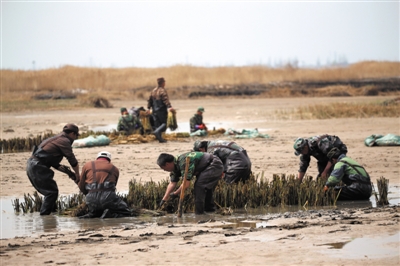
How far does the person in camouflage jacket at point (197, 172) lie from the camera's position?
1101 centimetres

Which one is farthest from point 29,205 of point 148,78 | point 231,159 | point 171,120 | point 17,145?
point 148,78

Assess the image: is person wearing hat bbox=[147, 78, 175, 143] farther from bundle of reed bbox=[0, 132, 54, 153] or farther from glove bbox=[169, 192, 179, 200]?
glove bbox=[169, 192, 179, 200]

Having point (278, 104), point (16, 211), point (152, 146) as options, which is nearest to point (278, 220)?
point (16, 211)

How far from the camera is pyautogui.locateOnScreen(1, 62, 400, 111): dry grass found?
4756 cm

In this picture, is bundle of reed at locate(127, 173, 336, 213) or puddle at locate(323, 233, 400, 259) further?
bundle of reed at locate(127, 173, 336, 213)

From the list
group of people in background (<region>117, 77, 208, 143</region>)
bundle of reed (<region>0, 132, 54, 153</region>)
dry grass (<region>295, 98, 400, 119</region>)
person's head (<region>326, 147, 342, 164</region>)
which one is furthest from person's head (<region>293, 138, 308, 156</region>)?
dry grass (<region>295, 98, 400, 119</region>)

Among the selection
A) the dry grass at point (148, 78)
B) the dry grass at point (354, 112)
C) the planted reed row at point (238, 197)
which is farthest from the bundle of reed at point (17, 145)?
the dry grass at point (148, 78)

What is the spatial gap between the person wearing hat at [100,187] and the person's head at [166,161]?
73 cm

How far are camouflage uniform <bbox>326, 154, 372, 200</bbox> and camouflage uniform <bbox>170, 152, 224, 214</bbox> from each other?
200 centimetres

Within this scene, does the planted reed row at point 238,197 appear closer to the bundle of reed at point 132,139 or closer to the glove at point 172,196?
the glove at point 172,196

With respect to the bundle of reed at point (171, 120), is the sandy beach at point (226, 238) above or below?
below

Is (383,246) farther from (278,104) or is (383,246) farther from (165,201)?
(278,104)

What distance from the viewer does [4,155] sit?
1931 cm

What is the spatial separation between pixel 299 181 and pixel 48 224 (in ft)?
13.8
